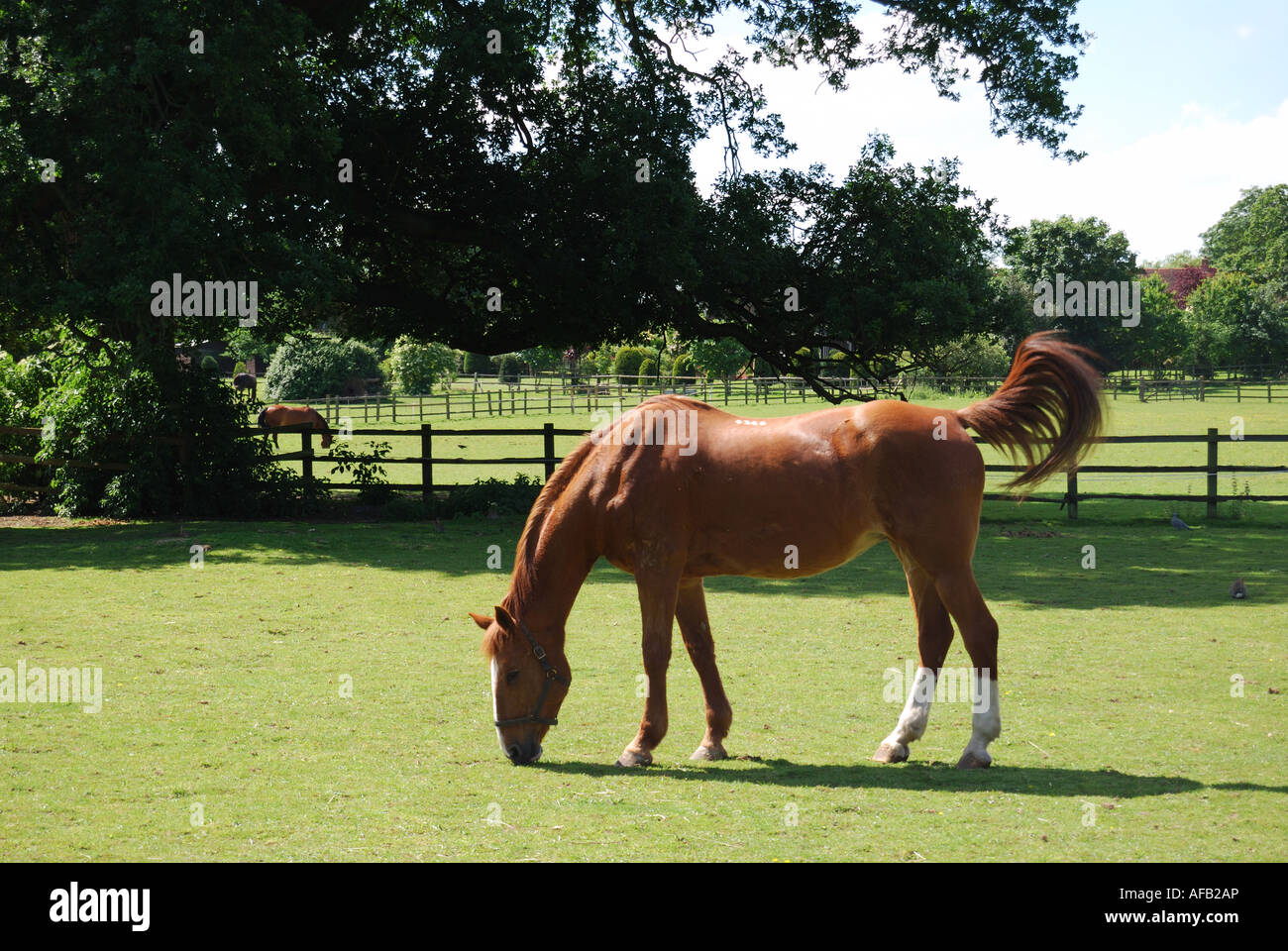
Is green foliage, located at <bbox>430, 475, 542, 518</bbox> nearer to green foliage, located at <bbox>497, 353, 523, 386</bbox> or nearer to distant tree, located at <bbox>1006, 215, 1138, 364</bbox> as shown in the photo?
green foliage, located at <bbox>497, 353, 523, 386</bbox>

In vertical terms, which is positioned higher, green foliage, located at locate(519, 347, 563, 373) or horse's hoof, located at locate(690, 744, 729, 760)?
green foliage, located at locate(519, 347, 563, 373)

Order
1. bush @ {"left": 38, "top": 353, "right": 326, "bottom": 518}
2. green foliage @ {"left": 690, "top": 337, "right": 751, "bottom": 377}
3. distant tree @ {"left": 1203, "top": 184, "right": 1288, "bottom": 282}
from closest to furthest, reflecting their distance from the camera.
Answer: bush @ {"left": 38, "top": 353, "right": 326, "bottom": 518} → green foliage @ {"left": 690, "top": 337, "right": 751, "bottom": 377} → distant tree @ {"left": 1203, "top": 184, "right": 1288, "bottom": 282}

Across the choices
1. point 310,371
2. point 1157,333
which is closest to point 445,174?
point 310,371

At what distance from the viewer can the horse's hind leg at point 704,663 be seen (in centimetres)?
690

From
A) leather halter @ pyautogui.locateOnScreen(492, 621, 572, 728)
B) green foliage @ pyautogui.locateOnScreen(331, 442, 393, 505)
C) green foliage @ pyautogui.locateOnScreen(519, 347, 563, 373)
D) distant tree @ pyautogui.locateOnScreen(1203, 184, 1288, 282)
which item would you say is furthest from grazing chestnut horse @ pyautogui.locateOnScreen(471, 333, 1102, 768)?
distant tree @ pyautogui.locateOnScreen(1203, 184, 1288, 282)

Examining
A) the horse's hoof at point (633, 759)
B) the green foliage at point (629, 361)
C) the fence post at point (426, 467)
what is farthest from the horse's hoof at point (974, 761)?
the green foliage at point (629, 361)

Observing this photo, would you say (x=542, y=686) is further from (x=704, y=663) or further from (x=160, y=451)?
(x=160, y=451)

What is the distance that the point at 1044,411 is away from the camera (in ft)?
23.2

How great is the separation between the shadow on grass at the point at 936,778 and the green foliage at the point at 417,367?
51122mm

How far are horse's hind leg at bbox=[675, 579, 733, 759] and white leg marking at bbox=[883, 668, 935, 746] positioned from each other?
3.31ft

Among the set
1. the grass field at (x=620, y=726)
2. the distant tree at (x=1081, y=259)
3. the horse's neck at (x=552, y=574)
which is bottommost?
the grass field at (x=620, y=726)

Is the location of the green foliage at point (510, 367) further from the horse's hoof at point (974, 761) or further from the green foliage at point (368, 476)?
the horse's hoof at point (974, 761)

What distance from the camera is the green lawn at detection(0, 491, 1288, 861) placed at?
17.5 feet

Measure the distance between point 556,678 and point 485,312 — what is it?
15.8m
